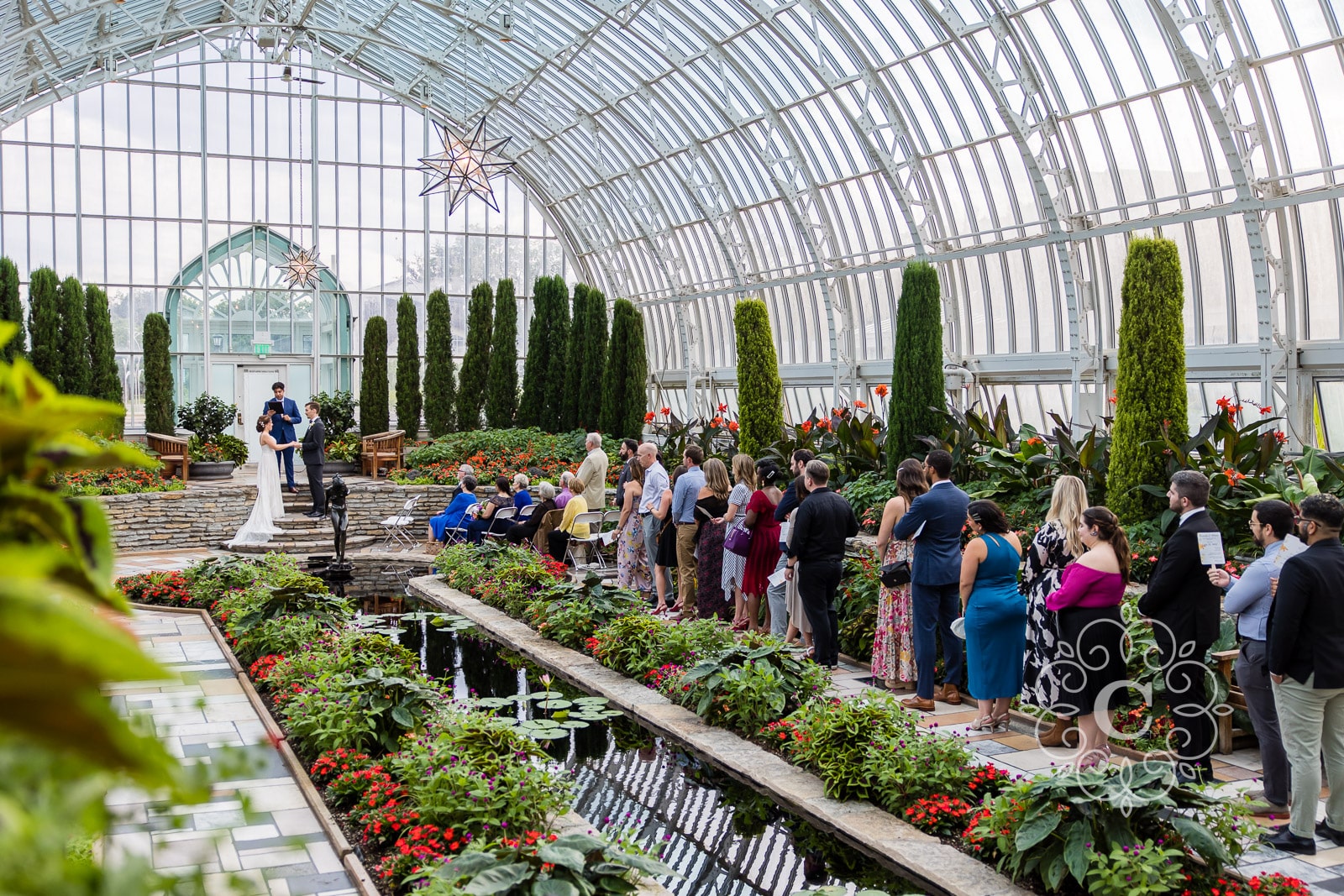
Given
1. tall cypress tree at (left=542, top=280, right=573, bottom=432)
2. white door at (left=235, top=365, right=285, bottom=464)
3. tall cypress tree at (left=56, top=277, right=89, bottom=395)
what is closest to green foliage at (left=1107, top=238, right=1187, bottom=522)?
tall cypress tree at (left=542, top=280, right=573, bottom=432)

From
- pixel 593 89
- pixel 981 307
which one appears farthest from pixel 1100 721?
pixel 593 89

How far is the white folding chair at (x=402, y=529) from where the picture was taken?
15.9 meters

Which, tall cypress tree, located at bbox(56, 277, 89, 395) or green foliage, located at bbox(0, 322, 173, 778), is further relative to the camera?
tall cypress tree, located at bbox(56, 277, 89, 395)

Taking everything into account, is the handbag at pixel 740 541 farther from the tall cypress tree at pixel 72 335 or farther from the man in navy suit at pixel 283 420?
the tall cypress tree at pixel 72 335

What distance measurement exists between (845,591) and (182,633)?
553 cm

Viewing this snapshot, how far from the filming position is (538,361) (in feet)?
72.7

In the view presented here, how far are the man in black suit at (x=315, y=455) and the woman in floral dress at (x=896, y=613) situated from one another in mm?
9850

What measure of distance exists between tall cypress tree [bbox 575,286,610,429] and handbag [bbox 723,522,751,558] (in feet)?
39.1

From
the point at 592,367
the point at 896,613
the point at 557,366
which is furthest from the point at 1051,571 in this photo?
the point at 557,366

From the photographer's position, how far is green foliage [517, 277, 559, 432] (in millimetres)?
22141

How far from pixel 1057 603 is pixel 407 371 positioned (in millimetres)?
21590

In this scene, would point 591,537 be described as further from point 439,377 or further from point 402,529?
point 439,377

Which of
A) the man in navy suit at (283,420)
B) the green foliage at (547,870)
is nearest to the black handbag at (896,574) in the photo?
the green foliage at (547,870)

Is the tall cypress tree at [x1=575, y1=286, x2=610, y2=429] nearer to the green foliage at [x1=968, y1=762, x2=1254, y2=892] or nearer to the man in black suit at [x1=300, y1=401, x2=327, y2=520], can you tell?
the man in black suit at [x1=300, y1=401, x2=327, y2=520]
